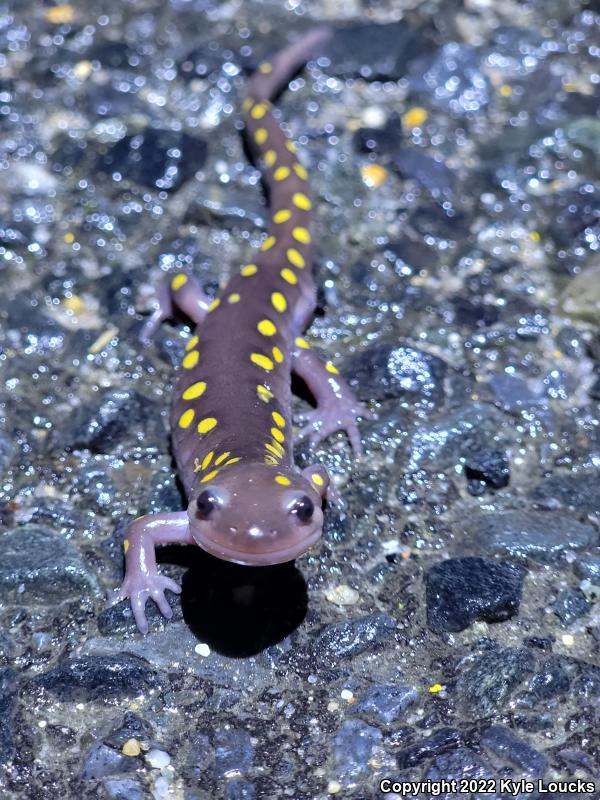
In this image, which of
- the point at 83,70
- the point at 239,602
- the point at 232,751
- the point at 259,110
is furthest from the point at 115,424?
the point at 83,70

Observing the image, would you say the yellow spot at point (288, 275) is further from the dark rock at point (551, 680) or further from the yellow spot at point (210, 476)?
the dark rock at point (551, 680)

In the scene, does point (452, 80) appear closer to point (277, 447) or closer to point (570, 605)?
point (277, 447)

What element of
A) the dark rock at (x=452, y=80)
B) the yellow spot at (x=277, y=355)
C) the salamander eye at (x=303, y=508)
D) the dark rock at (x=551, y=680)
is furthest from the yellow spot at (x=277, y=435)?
the dark rock at (x=452, y=80)

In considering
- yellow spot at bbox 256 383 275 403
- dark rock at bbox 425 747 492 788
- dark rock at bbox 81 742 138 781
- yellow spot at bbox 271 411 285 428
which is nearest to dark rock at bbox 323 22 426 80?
yellow spot at bbox 256 383 275 403

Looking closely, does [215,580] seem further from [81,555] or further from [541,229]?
[541,229]

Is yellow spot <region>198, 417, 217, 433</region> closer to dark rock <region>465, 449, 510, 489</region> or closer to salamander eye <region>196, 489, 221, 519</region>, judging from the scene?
salamander eye <region>196, 489, 221, 519</region>
